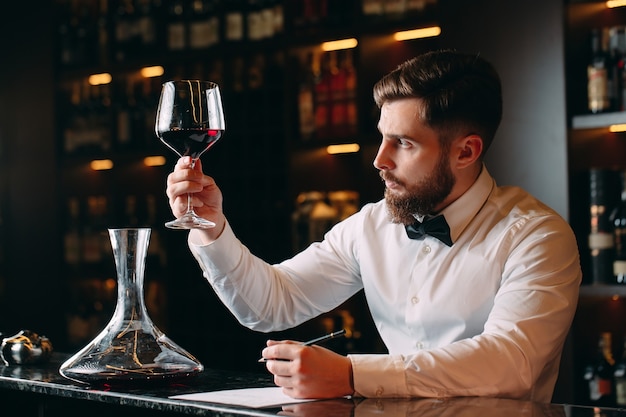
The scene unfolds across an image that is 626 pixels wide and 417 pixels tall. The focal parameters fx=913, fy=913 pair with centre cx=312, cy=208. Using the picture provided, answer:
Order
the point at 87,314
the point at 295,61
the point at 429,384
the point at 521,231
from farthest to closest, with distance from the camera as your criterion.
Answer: the point at 87,314 → the point at 295,61 → the point at 521,231 → the point at 429,384

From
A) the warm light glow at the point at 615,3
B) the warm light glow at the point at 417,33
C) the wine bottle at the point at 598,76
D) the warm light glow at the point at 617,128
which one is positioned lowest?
the warm light glow at the point at 617,128

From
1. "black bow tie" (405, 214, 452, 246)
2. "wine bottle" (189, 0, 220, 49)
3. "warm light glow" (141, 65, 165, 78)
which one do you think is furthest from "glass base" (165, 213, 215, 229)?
"warm light glow" (141, 65, 165, 78)

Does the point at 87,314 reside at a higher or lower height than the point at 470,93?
lower

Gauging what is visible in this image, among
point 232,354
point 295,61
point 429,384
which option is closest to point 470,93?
point 429,384

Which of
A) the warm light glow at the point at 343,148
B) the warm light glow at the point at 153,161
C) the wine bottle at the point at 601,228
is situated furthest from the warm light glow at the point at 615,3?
the warm light glow at the point at 153,161

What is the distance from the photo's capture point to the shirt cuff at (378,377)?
1.54 meters

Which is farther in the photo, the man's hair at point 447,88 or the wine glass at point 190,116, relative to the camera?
the man's hair at point 447,88

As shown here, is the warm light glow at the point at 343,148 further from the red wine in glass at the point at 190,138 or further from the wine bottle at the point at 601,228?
the red wine in glass at the point at 190,138

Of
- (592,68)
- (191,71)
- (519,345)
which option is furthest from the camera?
(191,71)

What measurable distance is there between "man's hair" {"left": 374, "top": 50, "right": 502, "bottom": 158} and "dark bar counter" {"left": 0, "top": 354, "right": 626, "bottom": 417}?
2.24ft

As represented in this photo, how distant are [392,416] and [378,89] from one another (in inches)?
35.7

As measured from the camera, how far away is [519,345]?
1692 mm

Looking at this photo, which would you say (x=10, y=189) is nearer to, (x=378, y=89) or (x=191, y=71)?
(x=191, y=71)

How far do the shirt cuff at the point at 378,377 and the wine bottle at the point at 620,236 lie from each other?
65.0 inches
